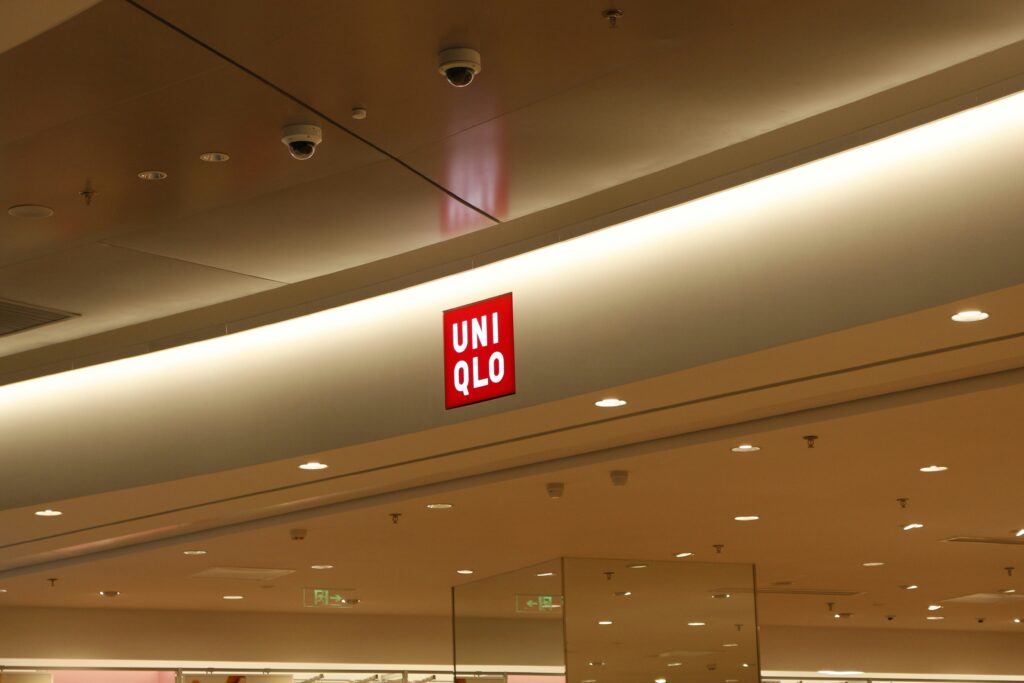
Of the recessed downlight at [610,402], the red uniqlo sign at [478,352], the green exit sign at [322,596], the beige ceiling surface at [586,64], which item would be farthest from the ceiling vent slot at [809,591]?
the beige ceiling surface at [586,64]

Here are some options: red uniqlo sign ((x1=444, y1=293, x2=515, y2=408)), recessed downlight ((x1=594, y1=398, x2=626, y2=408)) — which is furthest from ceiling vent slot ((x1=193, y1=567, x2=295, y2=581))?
recessed downlight ((x1=594, y1=398, x2=626, y2=408))

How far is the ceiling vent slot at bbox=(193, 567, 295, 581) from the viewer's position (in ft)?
37.3

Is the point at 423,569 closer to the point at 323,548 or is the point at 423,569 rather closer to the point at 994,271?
the point at 323,548

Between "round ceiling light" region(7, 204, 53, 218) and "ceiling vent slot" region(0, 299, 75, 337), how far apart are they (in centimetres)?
118

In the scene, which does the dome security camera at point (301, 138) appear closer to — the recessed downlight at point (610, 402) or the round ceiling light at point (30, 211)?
the round ceiling light at point (30, 211)

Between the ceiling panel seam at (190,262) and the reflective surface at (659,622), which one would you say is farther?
the reflective surface at (659,622)

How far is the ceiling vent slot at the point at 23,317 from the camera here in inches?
252

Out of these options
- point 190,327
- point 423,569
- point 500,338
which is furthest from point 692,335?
point 423,569

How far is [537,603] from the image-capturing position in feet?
33.1

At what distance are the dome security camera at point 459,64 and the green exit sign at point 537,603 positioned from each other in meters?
6.48

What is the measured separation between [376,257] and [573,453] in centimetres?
214

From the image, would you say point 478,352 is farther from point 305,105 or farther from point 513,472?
point 513,472

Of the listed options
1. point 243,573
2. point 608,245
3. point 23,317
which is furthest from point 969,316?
point 243,573

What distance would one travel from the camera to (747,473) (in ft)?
26.2
